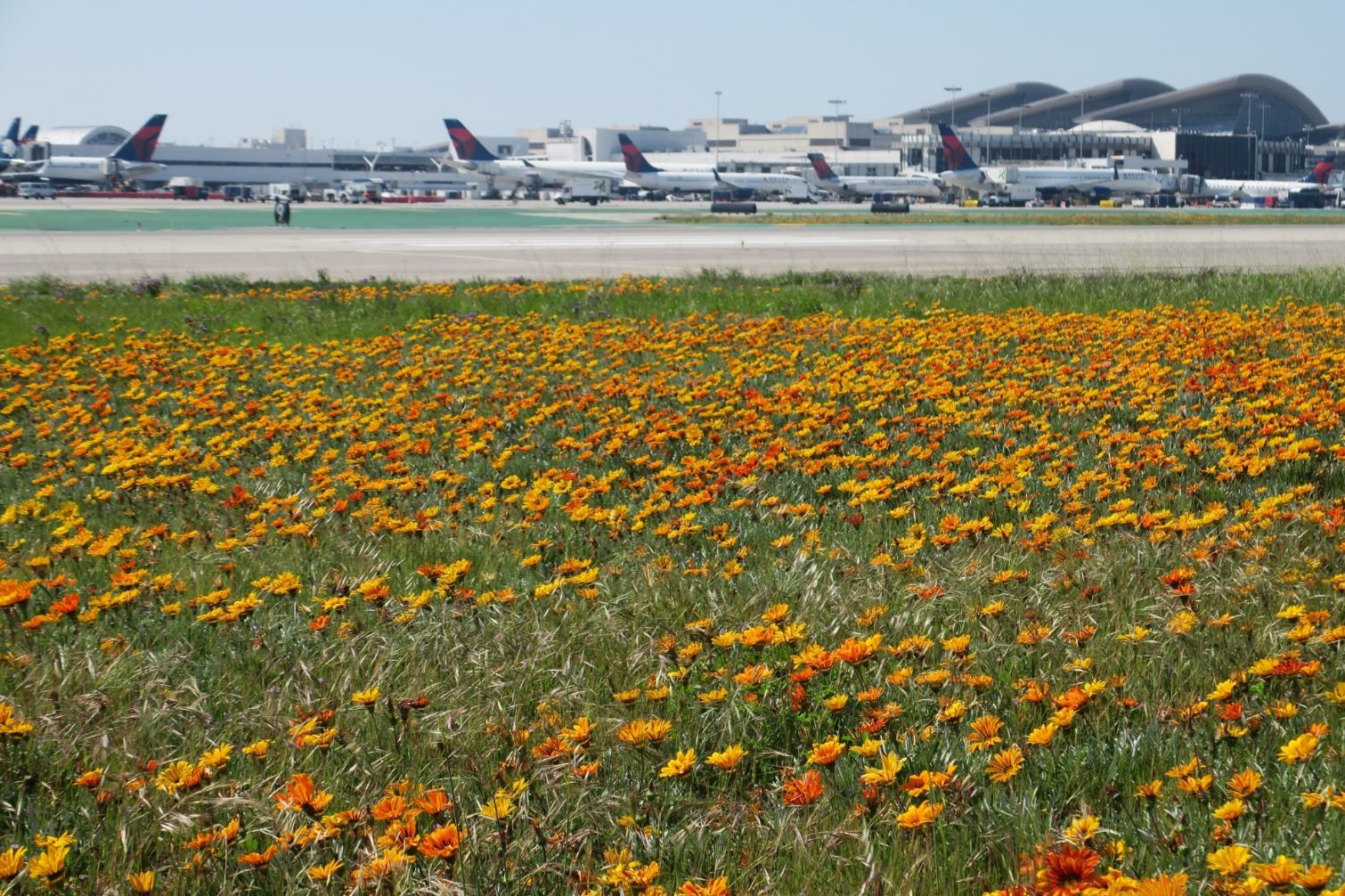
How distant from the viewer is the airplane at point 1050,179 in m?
110

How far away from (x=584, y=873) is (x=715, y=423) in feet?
15.6

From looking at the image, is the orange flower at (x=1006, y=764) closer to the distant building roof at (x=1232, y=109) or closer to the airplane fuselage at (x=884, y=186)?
the airplane fuselage at (x=884, y=186)

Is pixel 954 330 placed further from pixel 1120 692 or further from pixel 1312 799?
pixel 1312 799

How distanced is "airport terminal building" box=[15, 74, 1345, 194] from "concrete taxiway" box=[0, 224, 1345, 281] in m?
89.2

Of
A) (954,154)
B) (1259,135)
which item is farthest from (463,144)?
(1259,135)

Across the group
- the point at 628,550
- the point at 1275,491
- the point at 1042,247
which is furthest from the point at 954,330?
the point at 1042,247

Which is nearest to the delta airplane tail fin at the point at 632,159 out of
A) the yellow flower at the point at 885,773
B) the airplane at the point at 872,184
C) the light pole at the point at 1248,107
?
the airplane at the point at 872,184

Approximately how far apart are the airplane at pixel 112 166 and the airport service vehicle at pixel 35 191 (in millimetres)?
Result: 7657

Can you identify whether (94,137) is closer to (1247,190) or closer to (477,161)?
(477,161)

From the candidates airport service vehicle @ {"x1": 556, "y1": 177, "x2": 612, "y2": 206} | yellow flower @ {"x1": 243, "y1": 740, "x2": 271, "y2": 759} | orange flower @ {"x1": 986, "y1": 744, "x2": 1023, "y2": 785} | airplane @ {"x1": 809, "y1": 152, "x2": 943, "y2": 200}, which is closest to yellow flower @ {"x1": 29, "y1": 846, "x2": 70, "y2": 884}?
yellow flower @ {"x1": 243, "y1": 740, "x2": 271, "y2": 759}

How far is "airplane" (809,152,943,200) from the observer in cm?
11208

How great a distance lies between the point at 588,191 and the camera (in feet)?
337

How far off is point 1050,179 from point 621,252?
89.8 metres

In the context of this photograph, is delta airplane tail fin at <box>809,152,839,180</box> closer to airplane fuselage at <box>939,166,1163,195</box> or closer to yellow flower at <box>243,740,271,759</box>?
airplane fuselage at <box>939,166,1163,195</box>
